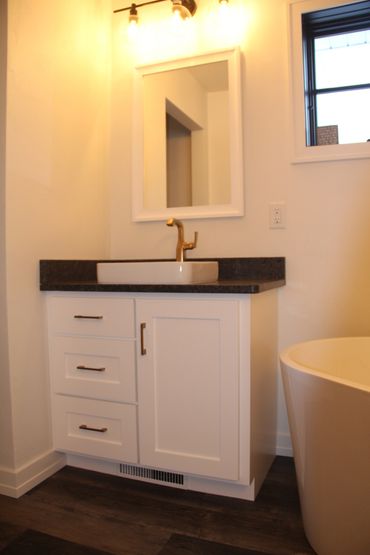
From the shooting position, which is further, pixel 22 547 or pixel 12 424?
pixel 12 424

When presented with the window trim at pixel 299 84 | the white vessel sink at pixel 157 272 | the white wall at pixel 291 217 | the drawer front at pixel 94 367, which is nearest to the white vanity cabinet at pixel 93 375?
the drawer front at pixel 94 367

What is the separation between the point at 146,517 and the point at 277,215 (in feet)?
4.32

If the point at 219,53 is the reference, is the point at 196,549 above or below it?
below

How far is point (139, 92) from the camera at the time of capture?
2.09 meters

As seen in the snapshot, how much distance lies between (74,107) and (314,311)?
145cm

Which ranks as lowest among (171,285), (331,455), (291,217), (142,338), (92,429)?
(92,429)

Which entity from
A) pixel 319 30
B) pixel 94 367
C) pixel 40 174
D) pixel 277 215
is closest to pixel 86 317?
pixel 94 367

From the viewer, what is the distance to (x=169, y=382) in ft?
4.99

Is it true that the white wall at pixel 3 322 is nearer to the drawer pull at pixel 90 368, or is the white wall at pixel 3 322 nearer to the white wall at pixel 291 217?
the drawer pull at pixel 90 368

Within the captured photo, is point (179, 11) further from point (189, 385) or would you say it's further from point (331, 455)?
point (331, 455)

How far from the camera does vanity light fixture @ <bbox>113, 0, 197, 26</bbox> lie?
1.90m

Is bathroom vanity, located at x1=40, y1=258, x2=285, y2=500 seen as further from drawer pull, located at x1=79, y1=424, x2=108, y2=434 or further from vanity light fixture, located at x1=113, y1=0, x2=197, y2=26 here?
vanity light fixture, located at x1=113, y1=0, x2=197, y2=26

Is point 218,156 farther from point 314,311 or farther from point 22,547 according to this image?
point 22,547

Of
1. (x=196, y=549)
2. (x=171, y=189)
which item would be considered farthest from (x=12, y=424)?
(x=171, y=189)
